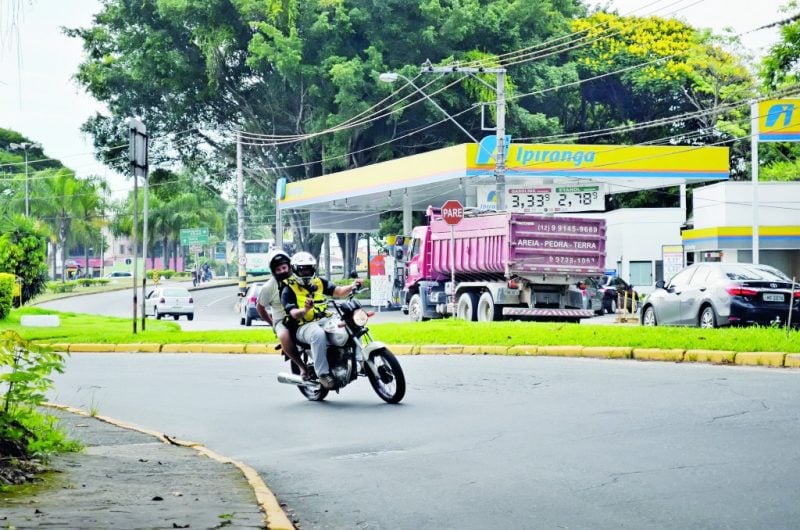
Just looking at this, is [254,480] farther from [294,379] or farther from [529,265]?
[529,265]

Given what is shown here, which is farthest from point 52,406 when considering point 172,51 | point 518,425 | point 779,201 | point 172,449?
point 172,51

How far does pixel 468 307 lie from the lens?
2912cm

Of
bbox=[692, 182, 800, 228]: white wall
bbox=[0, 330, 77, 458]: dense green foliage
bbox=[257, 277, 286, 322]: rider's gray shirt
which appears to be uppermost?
bbox=[692, 182, 800, 228]: white wall

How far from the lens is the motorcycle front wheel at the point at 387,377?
1262cm

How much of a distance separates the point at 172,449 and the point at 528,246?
18.4m

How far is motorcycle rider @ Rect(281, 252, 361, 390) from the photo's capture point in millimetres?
12820

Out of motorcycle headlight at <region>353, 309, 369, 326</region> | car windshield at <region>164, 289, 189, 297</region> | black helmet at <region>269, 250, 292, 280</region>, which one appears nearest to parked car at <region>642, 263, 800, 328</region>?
motorcycle headlight at <region>353, 309, 369, 326</region>

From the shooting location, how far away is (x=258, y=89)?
62.9 metres

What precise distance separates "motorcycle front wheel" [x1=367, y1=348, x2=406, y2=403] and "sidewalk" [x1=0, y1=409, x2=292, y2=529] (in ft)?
10.8

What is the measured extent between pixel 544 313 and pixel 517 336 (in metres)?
7.13

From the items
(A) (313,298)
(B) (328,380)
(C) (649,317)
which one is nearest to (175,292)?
(C) (649,317)

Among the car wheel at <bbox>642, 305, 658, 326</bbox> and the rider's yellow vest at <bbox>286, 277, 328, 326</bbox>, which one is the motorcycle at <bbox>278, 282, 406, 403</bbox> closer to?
the rider's yellow vest at <bbox>286, 277, 328, 326</bbox>

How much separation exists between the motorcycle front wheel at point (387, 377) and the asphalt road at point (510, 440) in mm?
240

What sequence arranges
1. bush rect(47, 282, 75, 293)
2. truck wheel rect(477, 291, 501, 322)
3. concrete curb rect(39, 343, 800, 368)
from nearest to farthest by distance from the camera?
concrete curb rect(39, 343, 800, 368), truck wheel rect(477, 291, 501, 322), bush rect(47, 282, 75, 293)
